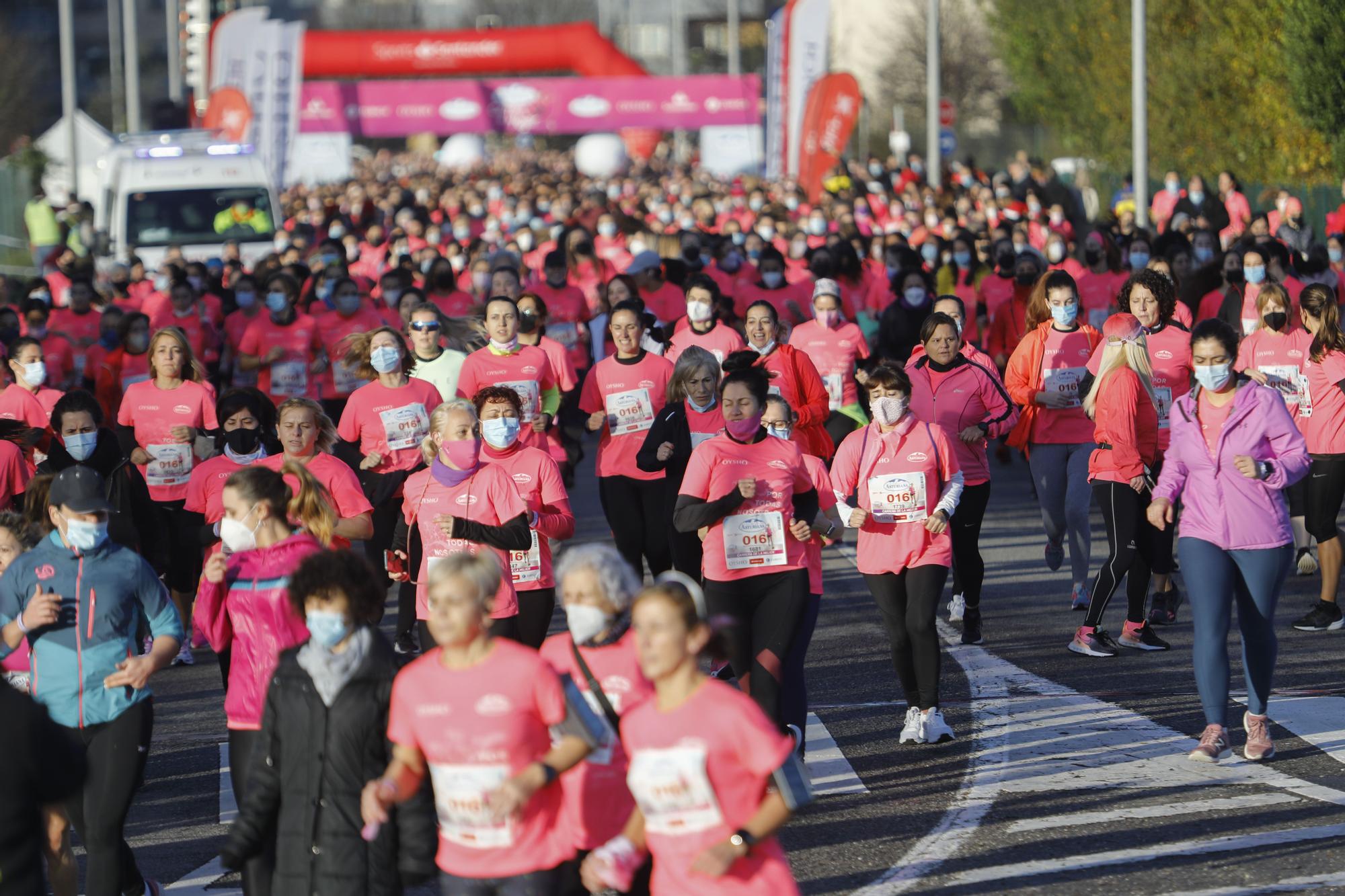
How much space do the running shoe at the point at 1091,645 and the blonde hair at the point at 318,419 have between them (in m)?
4.38

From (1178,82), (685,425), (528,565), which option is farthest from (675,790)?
(1178,82)

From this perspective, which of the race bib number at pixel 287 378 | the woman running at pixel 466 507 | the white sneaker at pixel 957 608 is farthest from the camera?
the race bib number at pixel 287 378

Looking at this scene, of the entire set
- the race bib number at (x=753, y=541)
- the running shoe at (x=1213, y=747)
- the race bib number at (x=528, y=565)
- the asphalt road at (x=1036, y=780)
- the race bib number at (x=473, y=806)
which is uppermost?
the race bib number at (x=753, y=541)

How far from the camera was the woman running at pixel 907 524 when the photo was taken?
30.2ft

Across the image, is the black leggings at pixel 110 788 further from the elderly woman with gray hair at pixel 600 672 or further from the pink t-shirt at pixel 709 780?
the pink t-shirt at pixel 709 780

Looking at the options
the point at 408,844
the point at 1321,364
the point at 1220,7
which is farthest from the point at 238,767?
the point at 1220,7

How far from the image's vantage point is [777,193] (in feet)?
140

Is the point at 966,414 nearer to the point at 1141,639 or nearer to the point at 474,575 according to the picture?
the point at 1141,639

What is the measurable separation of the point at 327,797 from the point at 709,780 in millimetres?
1230

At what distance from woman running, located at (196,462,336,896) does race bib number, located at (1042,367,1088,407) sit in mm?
6432

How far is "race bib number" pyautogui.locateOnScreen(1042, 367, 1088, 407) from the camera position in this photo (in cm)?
1241

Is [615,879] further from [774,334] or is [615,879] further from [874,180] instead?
[874,180]

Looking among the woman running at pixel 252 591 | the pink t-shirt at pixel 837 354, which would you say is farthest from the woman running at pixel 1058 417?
the woman running at pixel 252 591

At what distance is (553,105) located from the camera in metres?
62.0
